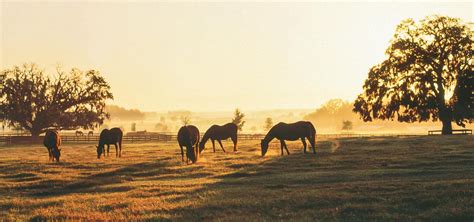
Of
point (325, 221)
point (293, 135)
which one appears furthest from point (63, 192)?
point (293, 135)

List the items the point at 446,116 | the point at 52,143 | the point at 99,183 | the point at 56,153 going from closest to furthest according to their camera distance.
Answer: the point at 99,183, the point at 56,153, the point at 52,143, the point at 446,116

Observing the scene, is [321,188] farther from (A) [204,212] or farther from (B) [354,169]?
(B) [354,169]

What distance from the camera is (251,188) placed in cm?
2011

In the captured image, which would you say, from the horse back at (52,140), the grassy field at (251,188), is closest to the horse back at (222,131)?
the grassy field at (251,188)

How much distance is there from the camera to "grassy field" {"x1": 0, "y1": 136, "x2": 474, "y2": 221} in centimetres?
1474

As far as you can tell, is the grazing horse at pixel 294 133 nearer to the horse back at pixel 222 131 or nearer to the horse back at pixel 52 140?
the horse back at pixel 222 131

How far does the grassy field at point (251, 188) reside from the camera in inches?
580

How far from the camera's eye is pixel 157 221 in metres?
13.8

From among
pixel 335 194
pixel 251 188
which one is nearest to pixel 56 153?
pixel 251 188

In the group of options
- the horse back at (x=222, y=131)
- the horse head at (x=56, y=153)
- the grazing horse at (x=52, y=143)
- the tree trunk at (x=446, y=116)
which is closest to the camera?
the horse head at (x=56, y=153)

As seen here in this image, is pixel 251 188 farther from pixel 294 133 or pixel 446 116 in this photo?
pixel 446 116

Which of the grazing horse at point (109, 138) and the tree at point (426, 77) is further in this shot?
the tree at point (426, 77)

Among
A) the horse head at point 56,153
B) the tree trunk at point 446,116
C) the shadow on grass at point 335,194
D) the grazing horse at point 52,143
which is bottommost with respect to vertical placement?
the shadow on grass at point 335,194

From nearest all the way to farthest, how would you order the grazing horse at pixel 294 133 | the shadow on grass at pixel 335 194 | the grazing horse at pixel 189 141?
the shadow on grass at pixel 335 194, the grazing horse at pixel 189 141, the grazing horse at pixel 294 133
